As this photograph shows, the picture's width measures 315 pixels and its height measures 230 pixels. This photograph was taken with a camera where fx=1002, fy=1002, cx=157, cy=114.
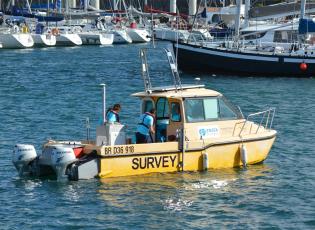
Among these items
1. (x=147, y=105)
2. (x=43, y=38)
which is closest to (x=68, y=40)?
(x=43, y=38)

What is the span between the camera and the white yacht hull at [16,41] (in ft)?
297

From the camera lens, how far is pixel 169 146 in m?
25.6

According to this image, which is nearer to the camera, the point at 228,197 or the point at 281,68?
the point at 228,197

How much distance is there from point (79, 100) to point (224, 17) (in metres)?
44.3

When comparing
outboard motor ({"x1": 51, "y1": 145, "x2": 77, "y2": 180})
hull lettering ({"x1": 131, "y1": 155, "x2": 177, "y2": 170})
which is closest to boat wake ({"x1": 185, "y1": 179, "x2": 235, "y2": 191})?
hull lettering ({"x1": 131, "y1": 155, "x2": 177, "y2": 170})

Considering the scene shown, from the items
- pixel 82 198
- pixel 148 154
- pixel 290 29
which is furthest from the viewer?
pixel 290 29

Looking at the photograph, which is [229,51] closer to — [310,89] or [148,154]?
[310,89]

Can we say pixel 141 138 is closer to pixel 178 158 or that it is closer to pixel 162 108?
pixel 178 158

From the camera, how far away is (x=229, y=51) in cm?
5938

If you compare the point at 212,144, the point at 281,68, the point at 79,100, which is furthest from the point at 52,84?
the point at 212,144

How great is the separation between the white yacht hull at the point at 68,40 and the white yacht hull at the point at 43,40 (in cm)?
157

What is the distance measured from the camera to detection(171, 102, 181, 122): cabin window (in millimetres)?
26328

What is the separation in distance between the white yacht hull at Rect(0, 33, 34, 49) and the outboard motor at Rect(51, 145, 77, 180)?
66.9m

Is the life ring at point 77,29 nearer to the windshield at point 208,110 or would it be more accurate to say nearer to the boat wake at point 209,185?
the windshield at point 208,110
